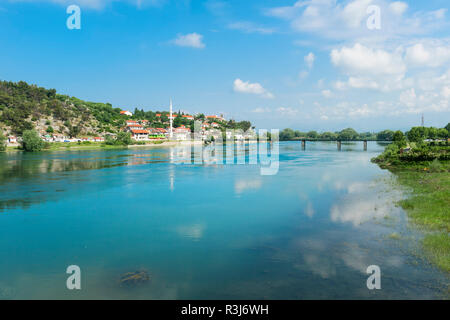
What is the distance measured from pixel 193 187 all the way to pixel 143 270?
17622 millimetres

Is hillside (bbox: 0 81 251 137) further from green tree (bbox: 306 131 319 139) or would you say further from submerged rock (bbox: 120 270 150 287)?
submerged rock (bbox: 120 270 150 287)

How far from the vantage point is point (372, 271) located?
9.83m

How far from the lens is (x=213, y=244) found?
13.3m

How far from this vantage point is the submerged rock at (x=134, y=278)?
9586 mm

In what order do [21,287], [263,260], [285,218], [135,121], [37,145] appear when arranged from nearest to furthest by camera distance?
[21,287]
[263,260]
[285,218]
[37,145]
[135,121]

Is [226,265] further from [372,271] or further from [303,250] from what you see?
[372,271]

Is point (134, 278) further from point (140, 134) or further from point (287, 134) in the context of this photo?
point (287, 134)

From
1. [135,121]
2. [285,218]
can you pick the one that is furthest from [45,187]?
[135,121]

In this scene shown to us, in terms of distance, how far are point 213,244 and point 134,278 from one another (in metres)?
4.19

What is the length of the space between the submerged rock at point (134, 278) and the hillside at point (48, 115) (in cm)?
10719

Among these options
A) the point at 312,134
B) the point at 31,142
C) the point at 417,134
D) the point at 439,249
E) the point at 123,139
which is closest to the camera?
the point at 439,249

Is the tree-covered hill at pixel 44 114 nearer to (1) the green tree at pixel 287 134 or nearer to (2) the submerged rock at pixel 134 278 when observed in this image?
(1) the green tree at pixel 287 134

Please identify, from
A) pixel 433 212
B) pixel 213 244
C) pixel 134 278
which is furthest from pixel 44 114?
pixel 433 212

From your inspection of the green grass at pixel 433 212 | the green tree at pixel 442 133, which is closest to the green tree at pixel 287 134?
the green tree at pixel 442 133
